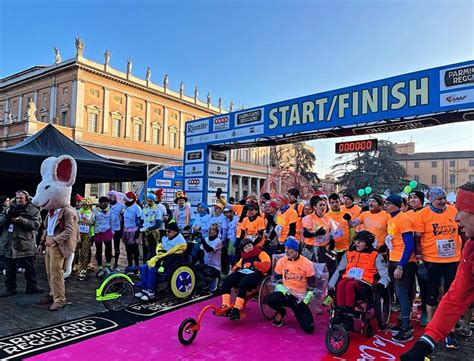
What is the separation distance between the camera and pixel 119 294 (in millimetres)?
5438

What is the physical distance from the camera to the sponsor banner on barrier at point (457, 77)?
7.15 m

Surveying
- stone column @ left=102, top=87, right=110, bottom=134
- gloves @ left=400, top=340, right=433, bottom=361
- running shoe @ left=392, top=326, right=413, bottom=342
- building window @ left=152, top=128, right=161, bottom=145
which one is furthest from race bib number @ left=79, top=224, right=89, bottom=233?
building window @ left=152, top=128, right=161, bottom=145

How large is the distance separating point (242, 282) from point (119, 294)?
187 centimetres

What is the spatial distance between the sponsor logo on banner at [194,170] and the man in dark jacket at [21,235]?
266 inches

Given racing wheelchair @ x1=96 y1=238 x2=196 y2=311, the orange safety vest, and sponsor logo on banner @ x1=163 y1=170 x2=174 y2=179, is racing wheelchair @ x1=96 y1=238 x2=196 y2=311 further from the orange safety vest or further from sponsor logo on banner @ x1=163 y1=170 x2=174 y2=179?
sponsor logo on banner @ x1=163 y1=170 x2=174 y2=179

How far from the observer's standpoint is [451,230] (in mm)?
4395

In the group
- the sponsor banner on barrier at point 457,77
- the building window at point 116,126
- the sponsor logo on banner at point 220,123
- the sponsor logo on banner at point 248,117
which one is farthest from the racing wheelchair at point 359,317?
the building window at point 116,126

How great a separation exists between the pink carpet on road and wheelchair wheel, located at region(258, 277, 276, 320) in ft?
0.65

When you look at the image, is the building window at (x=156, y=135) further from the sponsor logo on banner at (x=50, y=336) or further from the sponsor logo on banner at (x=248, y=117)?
the sponsor logo on banner at (x=50, y=336)

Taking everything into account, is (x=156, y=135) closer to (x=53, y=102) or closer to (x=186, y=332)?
(x=53, y=102)

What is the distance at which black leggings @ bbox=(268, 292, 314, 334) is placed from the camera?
15.1 ft

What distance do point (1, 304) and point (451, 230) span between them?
21.2 feet

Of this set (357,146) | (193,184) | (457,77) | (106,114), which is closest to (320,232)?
(457,77)

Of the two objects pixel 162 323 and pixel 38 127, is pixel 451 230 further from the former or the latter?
pixel 38 127
